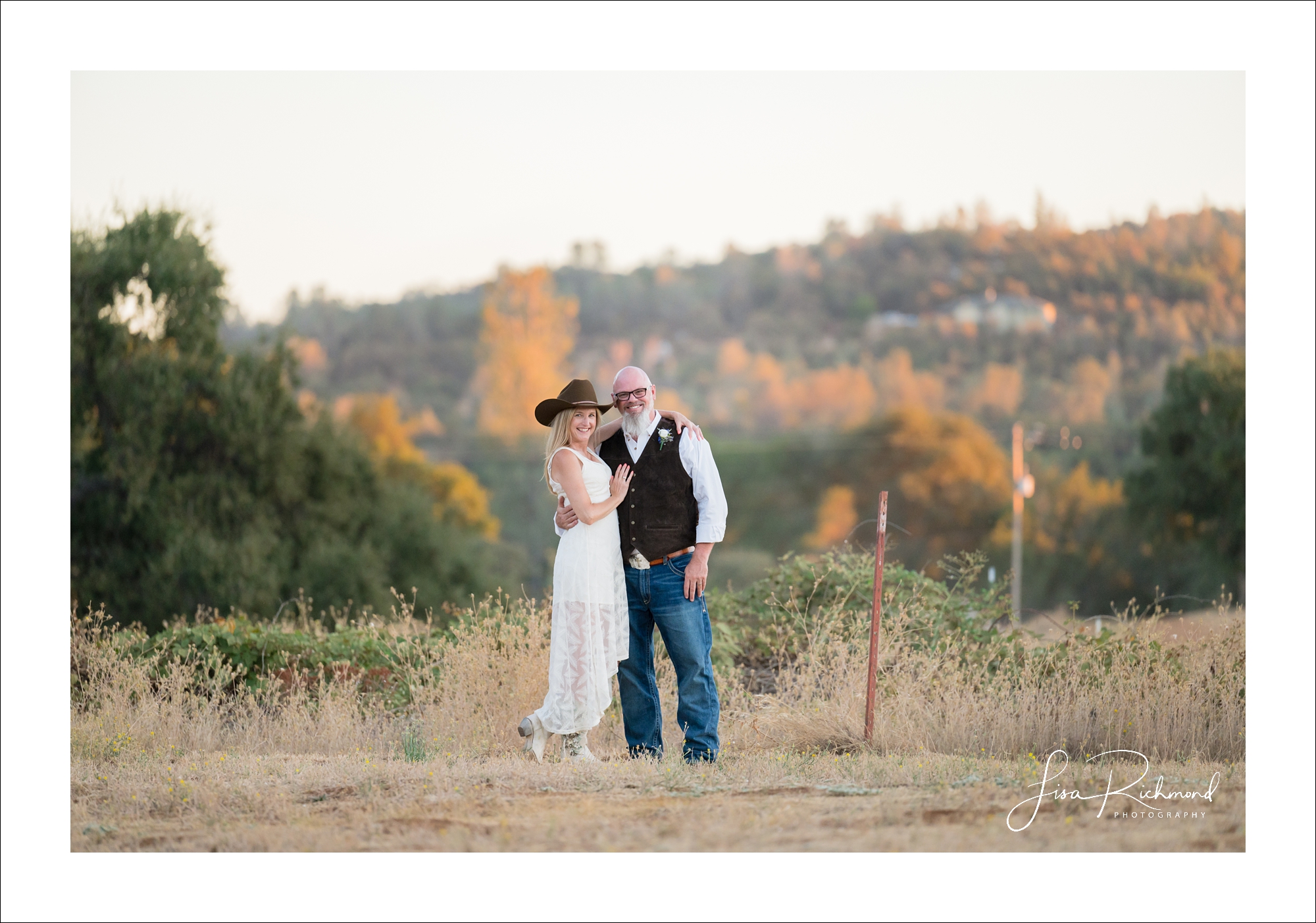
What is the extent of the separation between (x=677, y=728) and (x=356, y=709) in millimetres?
1927

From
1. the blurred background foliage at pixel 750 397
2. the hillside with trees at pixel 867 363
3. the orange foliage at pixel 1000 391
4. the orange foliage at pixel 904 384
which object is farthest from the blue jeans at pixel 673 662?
the orange foliage at pixel 1000 391

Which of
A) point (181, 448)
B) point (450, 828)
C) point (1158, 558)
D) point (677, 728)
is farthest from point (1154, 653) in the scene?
point (1158, 558)

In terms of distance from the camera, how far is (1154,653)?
7309mm

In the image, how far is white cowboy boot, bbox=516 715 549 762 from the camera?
5988 mm

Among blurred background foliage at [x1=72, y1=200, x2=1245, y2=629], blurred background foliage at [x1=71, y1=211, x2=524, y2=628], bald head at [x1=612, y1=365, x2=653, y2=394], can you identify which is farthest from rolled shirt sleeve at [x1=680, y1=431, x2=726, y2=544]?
blurred background foliage at [x1=72, y1=200, x2=1245, y2=629]

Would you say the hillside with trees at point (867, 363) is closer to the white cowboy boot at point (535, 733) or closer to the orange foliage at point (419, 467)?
the orange foliage at point (419, 467)

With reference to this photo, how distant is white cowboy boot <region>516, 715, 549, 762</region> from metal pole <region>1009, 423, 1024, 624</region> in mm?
33990

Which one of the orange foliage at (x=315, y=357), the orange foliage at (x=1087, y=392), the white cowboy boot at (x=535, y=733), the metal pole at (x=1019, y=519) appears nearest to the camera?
the white cowboy boot at (x=535, y=733)

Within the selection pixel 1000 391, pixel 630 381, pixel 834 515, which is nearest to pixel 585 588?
pixel 630 381

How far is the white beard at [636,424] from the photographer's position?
234 inches

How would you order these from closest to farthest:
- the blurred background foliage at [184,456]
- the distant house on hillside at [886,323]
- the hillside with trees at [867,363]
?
1. the blurred background foliage at [184,456]
2. the hillside with trees at [867,363]
3. the distant house on hillside at [886,323]

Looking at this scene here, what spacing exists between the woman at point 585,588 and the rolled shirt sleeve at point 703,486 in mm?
107

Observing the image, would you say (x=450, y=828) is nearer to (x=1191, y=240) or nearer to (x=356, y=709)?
(x=356, y=709)

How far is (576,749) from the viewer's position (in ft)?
19.5
